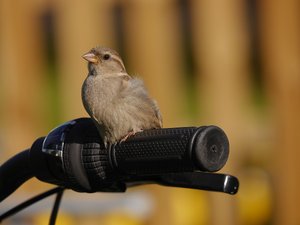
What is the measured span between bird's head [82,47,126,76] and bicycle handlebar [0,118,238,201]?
1014 mm

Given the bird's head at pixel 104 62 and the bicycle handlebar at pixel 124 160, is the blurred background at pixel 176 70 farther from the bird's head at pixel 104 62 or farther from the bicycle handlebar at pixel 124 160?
the bicycle handlebar at pixel 124 160

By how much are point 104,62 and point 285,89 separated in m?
2.42

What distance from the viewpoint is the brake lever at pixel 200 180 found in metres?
1.67

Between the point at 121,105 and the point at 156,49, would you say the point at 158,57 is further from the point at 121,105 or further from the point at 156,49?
the point at 121,105

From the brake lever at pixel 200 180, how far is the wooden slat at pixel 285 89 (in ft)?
11.4

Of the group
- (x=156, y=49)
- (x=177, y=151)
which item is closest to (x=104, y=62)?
(x=177, y=151)

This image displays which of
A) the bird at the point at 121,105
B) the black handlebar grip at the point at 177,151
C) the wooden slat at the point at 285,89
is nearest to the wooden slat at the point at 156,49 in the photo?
the wooden slat at the point at 285,89

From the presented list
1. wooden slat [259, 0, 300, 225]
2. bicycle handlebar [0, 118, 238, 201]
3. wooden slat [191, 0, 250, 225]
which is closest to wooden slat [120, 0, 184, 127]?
wooden slat [191, 0, 250, 225]

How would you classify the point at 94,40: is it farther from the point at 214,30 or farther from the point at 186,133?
the point at 186,133

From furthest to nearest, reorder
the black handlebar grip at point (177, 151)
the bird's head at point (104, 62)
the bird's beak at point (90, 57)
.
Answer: the bird's beak at point (90, 57), the bird's head at point (104, 62), the black handlebar grip at point (177, 151)

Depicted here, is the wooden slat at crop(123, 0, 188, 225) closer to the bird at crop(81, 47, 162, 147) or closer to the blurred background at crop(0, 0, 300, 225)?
the blurred background at crop(0, 0, 300, 225)

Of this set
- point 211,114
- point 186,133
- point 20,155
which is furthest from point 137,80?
point 211,114

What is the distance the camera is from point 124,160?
1.74 m

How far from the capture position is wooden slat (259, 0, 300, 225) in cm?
528
